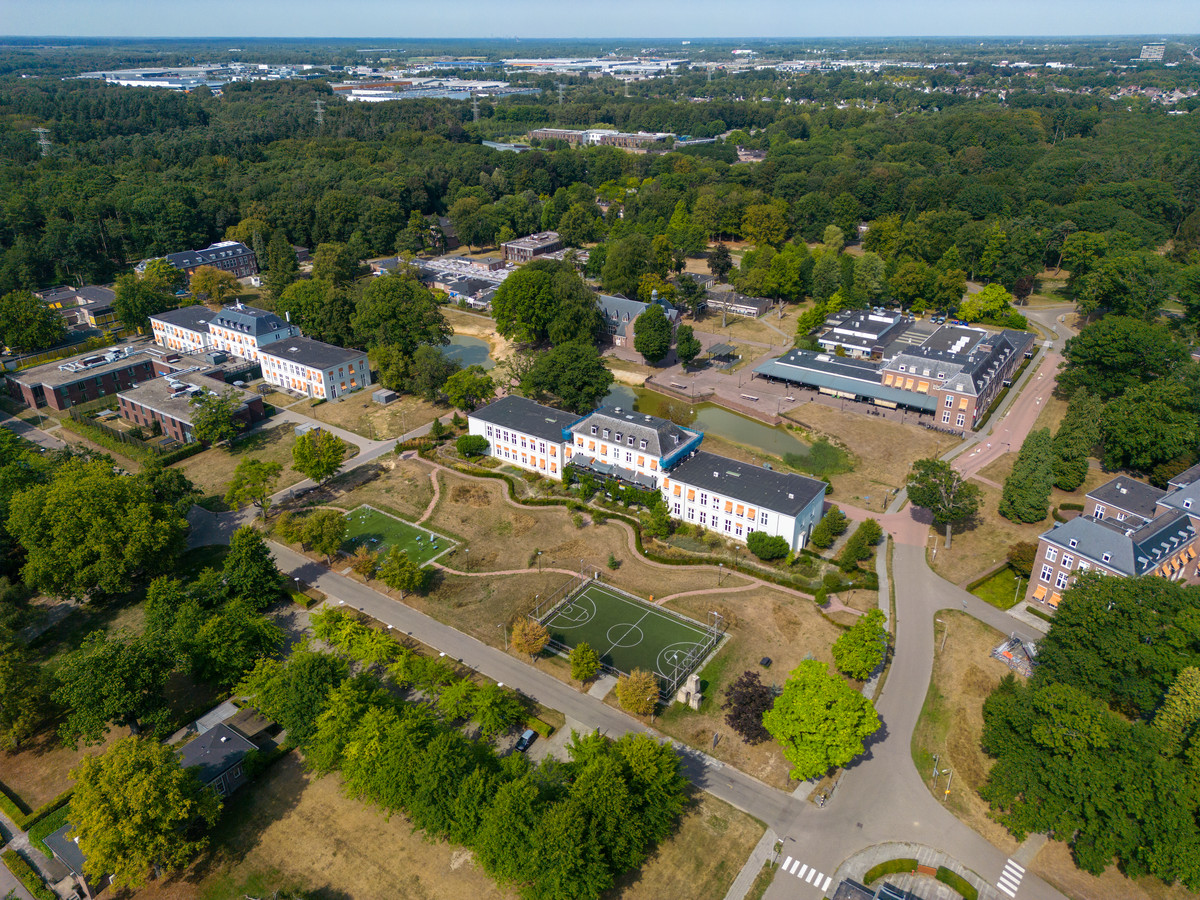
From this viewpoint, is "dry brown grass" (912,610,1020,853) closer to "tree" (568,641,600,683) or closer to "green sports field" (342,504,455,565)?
"tree" (568,641,600,683)

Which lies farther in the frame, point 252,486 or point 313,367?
point 313,367

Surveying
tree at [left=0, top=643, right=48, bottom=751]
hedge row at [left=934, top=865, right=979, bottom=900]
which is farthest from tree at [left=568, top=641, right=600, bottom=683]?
tree at [left=0, top=643, right=48, bottom=751]

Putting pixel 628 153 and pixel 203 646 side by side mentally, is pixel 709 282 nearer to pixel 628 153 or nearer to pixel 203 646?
pixel 628 153

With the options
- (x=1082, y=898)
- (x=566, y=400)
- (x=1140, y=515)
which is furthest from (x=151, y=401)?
(x=1140, y=515)

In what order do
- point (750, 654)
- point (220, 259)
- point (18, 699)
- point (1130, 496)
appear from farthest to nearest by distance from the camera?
point (220, 259) → point (1130, 496) → point (750, 654) → point (18, 699)

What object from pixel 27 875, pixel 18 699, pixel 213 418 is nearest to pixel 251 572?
pixel 18 699

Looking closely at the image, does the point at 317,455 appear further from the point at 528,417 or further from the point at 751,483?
the point at 751,483
